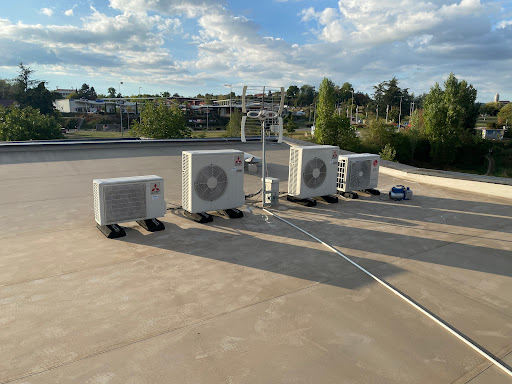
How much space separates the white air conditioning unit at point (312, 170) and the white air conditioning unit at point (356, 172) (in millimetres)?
800

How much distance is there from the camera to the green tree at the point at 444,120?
41.4m

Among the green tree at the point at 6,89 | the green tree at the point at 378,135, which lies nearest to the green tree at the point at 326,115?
the green tree at the point at 378,135

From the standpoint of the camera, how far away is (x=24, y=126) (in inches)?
1465

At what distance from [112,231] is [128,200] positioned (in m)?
0.77

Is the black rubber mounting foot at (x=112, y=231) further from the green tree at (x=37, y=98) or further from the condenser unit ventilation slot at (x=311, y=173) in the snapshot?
the green tree at (x=37, y=98)

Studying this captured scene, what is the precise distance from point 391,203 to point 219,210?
589 centimetres

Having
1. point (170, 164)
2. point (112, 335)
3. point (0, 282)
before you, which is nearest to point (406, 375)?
point (112, 335)

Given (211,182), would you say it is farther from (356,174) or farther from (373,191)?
(373,191)

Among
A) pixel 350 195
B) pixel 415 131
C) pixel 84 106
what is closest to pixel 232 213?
pixel 350 195

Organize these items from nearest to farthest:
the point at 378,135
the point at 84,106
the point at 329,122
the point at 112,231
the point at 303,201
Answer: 1. the point at 112,231
2. the point at 303,201
3. the point at 329,122
4. the point at 378,135
5. the point at 84,106

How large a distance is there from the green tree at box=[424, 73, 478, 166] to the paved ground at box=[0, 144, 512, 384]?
3587 cm

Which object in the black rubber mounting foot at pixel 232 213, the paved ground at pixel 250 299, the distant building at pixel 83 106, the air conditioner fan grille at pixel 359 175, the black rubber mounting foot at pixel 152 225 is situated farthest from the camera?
the distant building at pixel 83 106

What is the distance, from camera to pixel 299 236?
8.22 m

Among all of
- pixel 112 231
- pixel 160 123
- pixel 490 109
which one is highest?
pixel 490 109
